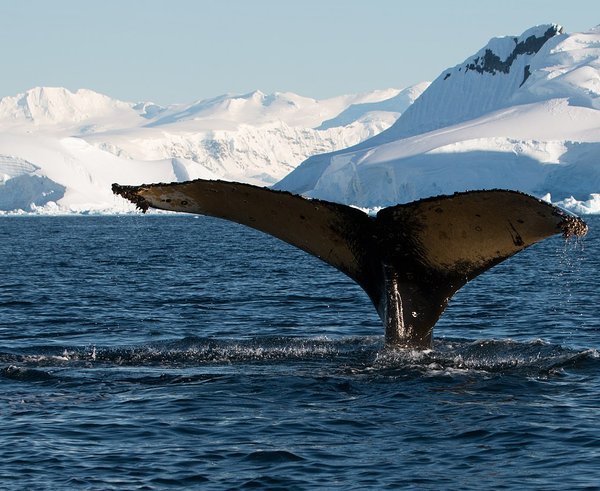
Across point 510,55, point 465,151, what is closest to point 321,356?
point 465,151

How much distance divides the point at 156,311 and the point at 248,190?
34.1 feet

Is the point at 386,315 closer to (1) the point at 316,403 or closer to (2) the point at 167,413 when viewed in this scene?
(1) the point at 316,403

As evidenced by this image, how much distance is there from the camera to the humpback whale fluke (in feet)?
25.9

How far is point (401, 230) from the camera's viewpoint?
28.5 feet

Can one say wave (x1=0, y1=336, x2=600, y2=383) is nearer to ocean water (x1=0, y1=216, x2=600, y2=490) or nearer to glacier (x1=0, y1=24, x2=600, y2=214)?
ocean water (x1=0, y1=216, x2=600, y2=490)

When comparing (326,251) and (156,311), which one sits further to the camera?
(156,311)

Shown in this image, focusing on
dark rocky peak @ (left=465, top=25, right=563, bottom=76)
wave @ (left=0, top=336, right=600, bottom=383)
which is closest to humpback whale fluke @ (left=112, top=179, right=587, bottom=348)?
wave @ (left=0, top=336, right=600, bottom=383)

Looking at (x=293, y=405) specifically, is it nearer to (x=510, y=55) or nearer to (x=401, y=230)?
(x=401, y=230)

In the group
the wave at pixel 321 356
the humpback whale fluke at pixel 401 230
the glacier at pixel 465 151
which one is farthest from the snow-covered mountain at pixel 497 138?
the humpback whale fluke at pixel 401 230

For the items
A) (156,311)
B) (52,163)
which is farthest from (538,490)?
(52,163)

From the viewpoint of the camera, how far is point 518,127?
425ft

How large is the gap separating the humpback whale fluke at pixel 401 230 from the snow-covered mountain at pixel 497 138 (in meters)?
87.3

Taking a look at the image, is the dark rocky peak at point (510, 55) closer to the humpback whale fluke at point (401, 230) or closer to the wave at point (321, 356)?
the wave at point (321, 356)

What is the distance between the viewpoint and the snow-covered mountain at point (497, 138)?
10719cm
